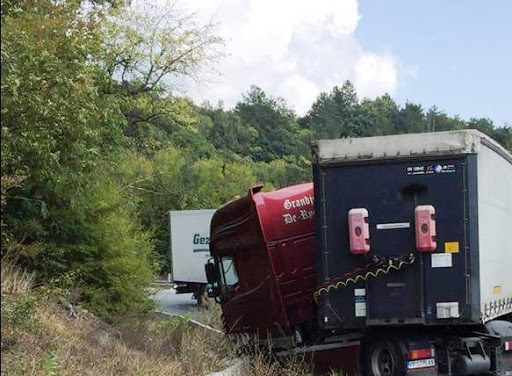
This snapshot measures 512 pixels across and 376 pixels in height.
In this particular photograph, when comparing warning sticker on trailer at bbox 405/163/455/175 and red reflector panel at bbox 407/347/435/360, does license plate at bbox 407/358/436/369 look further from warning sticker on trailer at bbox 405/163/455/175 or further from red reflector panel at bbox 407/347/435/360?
warning sticker on trailer at bbox 405/163/455/175

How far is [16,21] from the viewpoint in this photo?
996cm

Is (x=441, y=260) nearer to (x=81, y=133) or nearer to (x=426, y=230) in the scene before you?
(x=426, y=230)

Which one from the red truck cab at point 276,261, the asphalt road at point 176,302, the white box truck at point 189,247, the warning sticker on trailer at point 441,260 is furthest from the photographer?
the white box truck at point 189,247

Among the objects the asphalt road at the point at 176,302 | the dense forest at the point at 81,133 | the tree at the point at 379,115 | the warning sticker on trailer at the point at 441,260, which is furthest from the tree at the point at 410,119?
the warning sticker on trailer at the point at 441,260

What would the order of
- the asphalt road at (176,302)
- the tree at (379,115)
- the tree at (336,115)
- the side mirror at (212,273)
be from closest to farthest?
the side mirror at (212,273) → the asphalt road at (176,302) → the tree at (379,115) → the tree at (336,115)

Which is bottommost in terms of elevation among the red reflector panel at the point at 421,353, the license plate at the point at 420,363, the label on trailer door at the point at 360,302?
the license plate at the point at 420,363

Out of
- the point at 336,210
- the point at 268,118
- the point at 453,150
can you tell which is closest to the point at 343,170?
the point at 336,210

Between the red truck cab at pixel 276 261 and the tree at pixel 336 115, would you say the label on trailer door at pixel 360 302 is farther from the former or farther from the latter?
the tree at pixel 336 115

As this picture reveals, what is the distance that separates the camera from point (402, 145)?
339 inches

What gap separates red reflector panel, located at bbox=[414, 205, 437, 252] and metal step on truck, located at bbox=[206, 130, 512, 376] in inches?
0.4

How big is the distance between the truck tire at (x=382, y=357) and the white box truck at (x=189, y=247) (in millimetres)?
17432

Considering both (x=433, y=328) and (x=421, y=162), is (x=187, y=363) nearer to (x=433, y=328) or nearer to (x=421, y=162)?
(x=433, y=328)

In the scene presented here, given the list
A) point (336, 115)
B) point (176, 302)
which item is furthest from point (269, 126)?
point (176, 302)

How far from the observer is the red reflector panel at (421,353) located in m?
8.66
